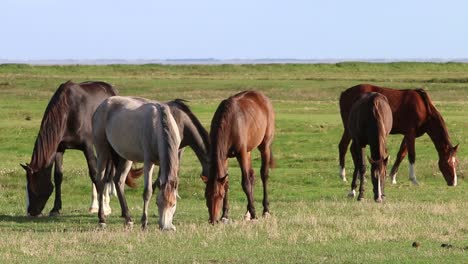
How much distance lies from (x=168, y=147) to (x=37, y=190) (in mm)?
3085

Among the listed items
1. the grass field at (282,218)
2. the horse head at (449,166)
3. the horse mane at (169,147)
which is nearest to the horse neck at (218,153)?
the horse mane at (169,147)

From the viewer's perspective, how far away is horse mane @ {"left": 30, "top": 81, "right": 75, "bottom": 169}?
14.1 meters

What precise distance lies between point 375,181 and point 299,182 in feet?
11.7

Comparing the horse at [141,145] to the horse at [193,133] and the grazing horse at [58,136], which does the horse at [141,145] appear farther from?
the grazing horse at [58,136]

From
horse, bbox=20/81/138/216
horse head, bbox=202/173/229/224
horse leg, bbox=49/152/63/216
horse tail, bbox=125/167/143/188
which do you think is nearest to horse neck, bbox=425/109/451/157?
horse tail, bbox=125/167/143/188

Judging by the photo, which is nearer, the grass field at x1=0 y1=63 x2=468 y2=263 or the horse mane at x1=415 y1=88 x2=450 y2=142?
the grass field at x1=0 y1=63 x2=468 y2=263

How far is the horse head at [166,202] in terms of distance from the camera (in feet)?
38.9

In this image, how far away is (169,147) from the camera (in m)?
12.2

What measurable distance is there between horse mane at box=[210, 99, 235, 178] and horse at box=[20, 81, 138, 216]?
269 centimetres

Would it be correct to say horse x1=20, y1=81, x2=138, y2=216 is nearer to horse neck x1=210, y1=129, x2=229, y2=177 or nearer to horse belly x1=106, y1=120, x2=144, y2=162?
horse belly x1=106, y1=120, x2=144, y2=162

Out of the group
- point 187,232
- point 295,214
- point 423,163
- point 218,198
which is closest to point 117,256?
point 187,232

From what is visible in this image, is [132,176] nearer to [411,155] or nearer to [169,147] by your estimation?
[169,147]

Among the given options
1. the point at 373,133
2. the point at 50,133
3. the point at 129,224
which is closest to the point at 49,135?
the point at 50,133

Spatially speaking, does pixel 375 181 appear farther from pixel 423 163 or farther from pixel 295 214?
pixel 423 163
